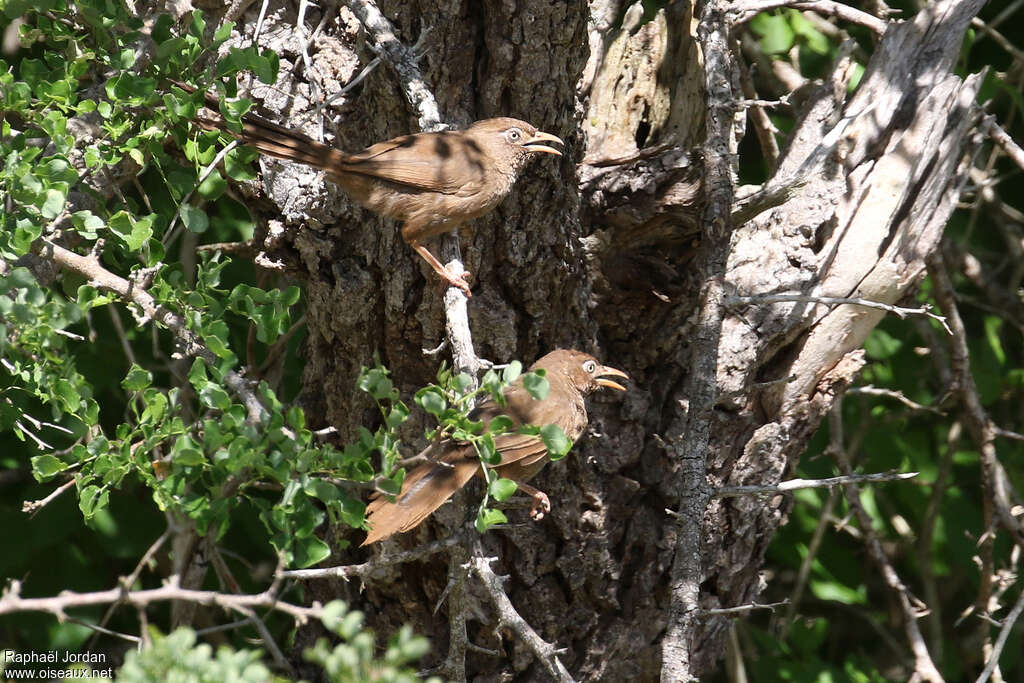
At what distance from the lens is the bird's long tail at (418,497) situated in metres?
2.95

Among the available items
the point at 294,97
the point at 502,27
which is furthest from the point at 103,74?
the point at 502,27

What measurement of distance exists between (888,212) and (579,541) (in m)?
1.84

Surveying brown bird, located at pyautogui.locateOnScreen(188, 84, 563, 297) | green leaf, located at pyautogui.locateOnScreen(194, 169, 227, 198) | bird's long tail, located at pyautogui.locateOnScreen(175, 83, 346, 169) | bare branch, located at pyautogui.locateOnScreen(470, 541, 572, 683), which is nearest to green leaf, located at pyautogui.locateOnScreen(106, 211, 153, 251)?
green leaf, located at pyautogui.locateOnScreen(194, 169, 227, 198)

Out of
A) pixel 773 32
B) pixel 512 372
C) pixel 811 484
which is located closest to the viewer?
pixel 512 372

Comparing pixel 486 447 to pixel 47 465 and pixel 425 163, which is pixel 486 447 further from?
pixel 425 163

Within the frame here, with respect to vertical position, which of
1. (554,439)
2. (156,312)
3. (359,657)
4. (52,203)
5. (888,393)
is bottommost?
(888,393)

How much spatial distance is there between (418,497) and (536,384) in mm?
1026

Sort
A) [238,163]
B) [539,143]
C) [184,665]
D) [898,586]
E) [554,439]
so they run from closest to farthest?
[184,665], [554,439], [238,163], [539,143], [898,586]

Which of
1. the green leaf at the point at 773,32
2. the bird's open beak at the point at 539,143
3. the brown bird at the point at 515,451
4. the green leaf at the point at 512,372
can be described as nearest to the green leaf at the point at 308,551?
the green leaf at the point at 512,372

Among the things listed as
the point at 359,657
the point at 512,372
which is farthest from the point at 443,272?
the point at 359,657

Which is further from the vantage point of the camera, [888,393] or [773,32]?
[773,32]

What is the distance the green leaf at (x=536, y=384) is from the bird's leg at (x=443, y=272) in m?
1.16

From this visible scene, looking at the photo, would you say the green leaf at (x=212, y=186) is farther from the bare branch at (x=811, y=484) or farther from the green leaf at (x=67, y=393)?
the bare branch at (x=811, y=484)

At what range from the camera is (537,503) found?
3.74 m
